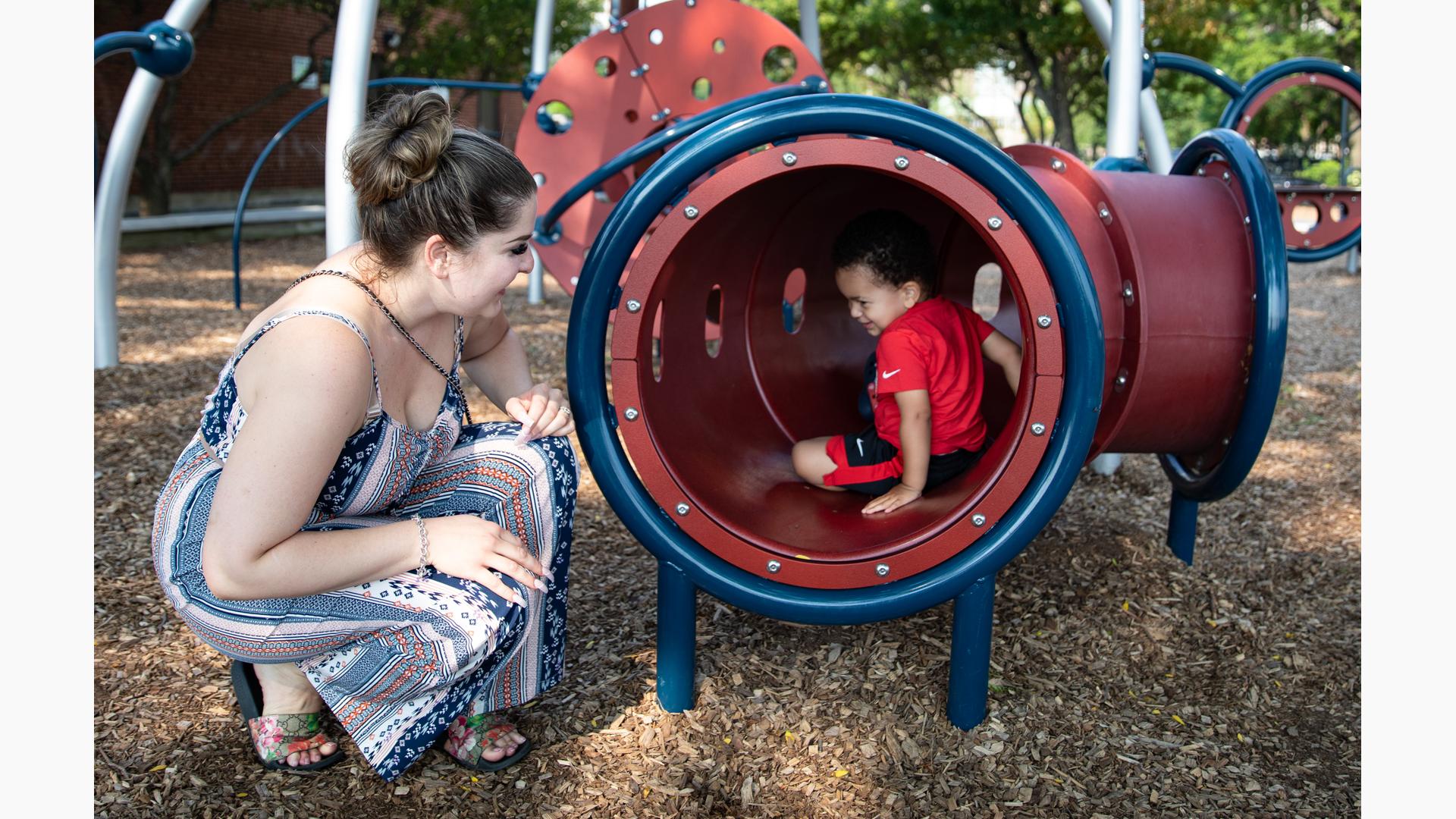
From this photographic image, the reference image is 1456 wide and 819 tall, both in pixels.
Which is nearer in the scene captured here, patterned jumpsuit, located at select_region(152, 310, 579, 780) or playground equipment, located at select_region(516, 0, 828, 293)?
patterned jumpsuit, located at select_region(152, 310, 579, 780)

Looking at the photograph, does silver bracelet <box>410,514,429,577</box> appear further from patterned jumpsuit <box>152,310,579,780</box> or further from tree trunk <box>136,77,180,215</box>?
tree trunk <box>136,77,180,215</box>

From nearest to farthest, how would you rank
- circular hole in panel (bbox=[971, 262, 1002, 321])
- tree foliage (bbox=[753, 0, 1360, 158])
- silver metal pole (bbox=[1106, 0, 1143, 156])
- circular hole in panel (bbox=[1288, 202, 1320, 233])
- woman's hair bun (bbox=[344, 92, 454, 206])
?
woman's hair bun (bbox=[344, 92, 454, 206]) < silver metal pole (bbox=[1106, 0, 1143, 156]) < circular hole in panel (bbox=[971, 262, 1002, 321]) < circular hole in panel (bbox=[1288, 202, 1320, 233]) < tree foliage (bbox=[753, 0, 1360, 158])

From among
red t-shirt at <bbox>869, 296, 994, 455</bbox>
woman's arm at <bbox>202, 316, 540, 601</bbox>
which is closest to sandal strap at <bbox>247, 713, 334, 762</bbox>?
woman's arm at <bbox>202, 316, 540, 601</bbox>

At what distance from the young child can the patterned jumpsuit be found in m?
0.75

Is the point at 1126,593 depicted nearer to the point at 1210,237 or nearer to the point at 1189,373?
the point at 1189,373

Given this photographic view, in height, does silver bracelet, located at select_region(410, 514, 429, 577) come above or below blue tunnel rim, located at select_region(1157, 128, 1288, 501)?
below

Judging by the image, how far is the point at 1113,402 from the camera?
2041 mm

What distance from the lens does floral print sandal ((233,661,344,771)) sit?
177 cm

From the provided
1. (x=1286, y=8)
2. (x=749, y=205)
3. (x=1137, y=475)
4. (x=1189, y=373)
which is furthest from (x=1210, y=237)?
(x=1286, y=8)

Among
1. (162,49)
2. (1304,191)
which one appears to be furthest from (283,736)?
(1304,191)

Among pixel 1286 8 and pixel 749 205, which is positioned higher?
pixel 1286 8

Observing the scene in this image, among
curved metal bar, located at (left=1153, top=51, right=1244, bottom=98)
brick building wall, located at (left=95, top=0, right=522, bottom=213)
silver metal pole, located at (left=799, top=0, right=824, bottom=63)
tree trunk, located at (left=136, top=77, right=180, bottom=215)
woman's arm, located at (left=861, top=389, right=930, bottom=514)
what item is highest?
brick building wall, located at (left=95, top=0, right=522, bottom=213)

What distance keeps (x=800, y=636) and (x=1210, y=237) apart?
112 centimetres

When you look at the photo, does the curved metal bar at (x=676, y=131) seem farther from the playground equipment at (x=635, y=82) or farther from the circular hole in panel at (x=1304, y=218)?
the circular hole in panel at (x=1304, y=218)
